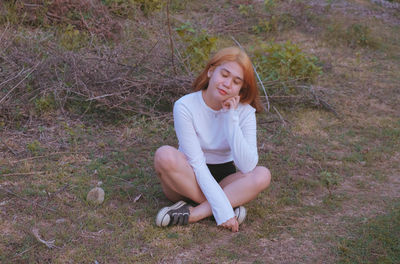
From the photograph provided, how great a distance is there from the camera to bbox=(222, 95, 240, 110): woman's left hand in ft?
10.2

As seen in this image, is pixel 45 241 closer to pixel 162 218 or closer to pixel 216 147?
→ pixel 162 218

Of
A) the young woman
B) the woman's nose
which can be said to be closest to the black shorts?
the young woman

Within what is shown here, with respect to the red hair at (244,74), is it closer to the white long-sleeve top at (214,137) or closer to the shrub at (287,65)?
the white long-sleeve top at (214,137)

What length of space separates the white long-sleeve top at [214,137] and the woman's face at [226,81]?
0.10 metres

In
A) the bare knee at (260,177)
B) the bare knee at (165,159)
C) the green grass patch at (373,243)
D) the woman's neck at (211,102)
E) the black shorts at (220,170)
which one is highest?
the woman's neck at (211,102)

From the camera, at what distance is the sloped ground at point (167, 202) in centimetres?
297

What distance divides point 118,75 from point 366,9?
6.31m

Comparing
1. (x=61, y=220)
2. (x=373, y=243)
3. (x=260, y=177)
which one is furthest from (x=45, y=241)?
(x=373, y=243)

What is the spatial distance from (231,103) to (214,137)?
28 cm

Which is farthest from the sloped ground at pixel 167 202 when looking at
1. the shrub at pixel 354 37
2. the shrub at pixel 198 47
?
the shrub at pixel 354 37

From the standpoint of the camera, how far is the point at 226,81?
3.17 m

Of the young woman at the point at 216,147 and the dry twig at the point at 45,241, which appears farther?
the young woman at the point at 216,147

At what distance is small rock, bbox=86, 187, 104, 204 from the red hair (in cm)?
97

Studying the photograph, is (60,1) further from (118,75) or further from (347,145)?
(347,145)
